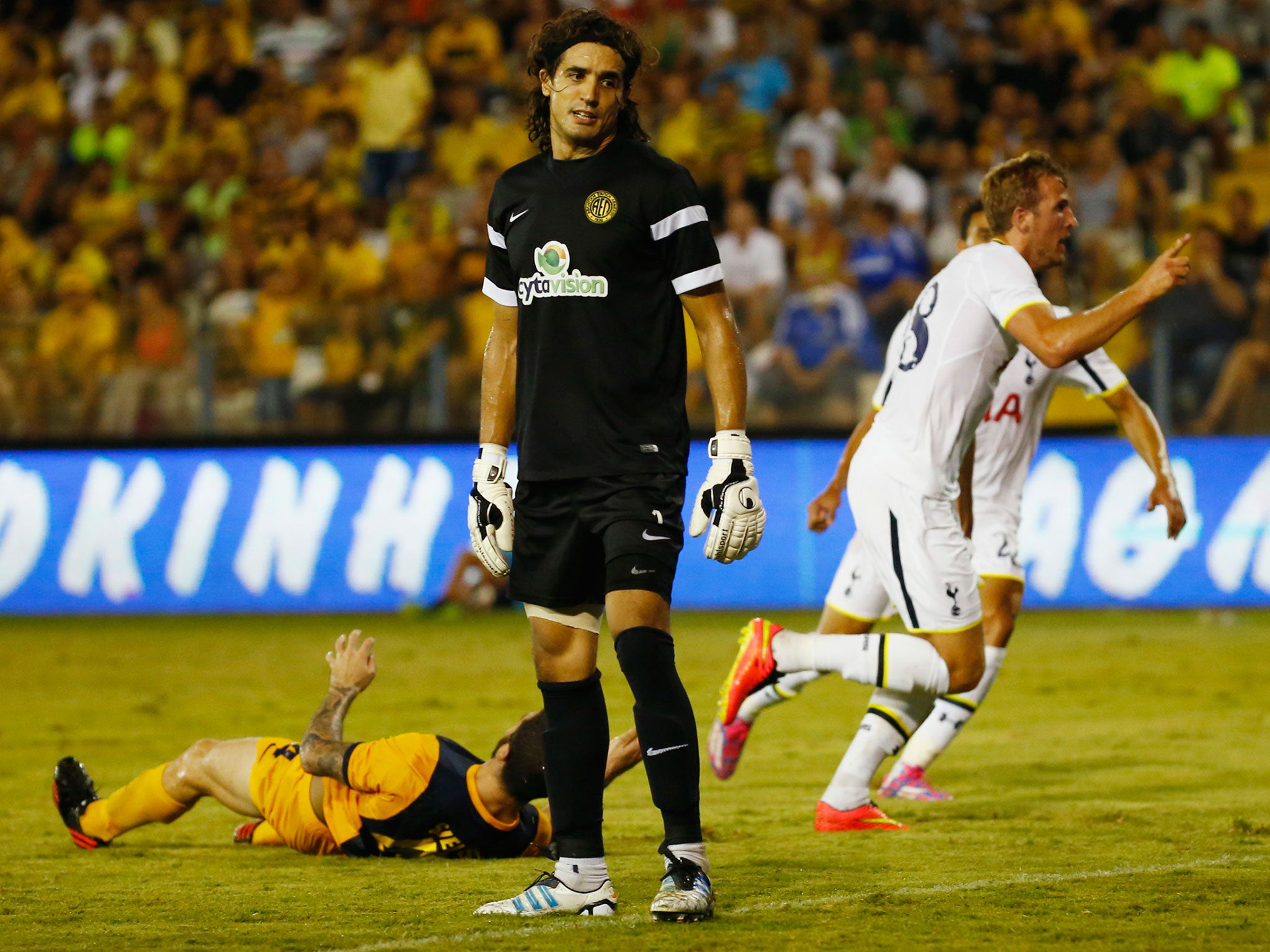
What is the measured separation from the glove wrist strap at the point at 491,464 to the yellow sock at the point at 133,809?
5.89ft

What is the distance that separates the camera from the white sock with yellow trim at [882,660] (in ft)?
19.8

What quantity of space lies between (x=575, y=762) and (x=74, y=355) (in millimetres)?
11627

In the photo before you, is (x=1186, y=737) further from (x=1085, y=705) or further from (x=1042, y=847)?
(x=1042, y=847)

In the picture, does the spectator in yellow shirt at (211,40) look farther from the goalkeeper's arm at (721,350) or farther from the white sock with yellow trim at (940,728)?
the goalkeeper's arm at (721,350)

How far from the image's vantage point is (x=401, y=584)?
14742 mm

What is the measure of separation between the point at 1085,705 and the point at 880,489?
391cm

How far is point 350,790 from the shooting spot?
5754mm

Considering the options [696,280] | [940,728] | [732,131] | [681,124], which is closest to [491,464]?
[696,280]

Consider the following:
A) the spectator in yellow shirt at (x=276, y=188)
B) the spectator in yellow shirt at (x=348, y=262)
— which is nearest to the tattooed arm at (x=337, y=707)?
the spectator in yellow shirt at (x=348, y=262)

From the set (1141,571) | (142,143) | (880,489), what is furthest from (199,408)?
(880,489)

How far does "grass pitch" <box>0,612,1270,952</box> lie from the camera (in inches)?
180

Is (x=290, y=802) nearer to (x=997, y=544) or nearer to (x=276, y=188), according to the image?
(x=997, y=544)

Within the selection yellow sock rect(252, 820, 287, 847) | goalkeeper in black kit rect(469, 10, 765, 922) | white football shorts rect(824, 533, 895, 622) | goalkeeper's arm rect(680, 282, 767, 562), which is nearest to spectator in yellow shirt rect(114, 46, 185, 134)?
white football shorts rect(824, 533, 895, 622)

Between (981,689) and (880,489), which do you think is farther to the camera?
(981,689)
